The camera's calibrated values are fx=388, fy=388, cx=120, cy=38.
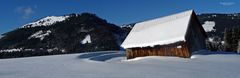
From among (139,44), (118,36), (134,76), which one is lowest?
(134,76)

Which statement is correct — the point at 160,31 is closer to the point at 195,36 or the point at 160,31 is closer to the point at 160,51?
the point at 160,51

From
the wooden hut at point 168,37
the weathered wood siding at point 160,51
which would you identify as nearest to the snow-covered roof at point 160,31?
the wooden hut at point 168,37

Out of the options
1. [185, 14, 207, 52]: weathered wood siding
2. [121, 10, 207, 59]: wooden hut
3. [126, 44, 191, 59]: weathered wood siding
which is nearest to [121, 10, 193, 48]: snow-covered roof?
[121, 10, 207, 59]: wooden hut

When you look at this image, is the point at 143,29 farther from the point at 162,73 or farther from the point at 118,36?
the point at 118,36

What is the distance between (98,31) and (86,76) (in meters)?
171

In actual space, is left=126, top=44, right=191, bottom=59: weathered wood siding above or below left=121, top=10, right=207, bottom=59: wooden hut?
below

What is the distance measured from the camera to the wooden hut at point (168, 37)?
123 ft

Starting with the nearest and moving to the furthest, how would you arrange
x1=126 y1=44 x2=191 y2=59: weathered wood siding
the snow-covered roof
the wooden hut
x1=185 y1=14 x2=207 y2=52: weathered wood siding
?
x1=126 y1=44 x2=191 y2=59: weathered wood siding < the wooden hut < the snow-covered roof < x1=185 y1=14 x2=207 y2=52: weathered wood siding

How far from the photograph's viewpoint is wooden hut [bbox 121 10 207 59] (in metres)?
37.3

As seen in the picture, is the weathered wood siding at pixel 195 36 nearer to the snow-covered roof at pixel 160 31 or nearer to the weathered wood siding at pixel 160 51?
the snow-covered roof at pixel 160 31

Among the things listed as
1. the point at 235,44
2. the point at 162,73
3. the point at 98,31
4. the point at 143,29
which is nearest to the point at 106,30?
the point at 98,31

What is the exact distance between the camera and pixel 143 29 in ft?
147

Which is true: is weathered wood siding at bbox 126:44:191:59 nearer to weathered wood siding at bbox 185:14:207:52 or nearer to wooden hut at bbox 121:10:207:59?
wooden hut at bbox 121:10:207:59

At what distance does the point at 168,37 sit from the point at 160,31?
127 inches
